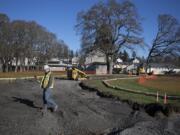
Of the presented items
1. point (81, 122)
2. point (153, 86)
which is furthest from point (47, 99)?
point (153, 86)

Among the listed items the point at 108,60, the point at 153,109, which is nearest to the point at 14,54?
the point at 108,60

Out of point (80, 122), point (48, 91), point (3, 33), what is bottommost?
point (80, 122)

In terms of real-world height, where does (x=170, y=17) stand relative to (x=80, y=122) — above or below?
above

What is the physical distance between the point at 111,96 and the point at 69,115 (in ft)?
23.7

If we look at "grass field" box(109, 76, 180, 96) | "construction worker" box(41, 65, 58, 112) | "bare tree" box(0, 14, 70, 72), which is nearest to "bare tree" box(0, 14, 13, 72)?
"bare tree" box(0, 14, 70, 72)

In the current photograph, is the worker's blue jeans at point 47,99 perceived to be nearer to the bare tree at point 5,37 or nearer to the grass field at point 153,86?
the grass field at point 153,86

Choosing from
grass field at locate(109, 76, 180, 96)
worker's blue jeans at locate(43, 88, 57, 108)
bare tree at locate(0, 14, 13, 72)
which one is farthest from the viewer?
bare tree at locate(0, 14, 13, 72)

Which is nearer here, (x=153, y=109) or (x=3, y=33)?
(x=153, y=109)

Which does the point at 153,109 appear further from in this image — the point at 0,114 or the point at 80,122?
the point at 0,114

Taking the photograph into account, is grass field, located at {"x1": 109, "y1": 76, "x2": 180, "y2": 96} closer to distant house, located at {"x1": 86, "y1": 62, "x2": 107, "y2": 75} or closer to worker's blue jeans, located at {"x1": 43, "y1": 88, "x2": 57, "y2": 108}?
worker's blue jeans, located at {"x1": 43, "y1": 88, "x2": 57, "y2": 108}

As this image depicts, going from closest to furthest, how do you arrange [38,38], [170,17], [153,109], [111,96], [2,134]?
[2,134] → [153,109] → [111,96] → [170,17] → [38,38]

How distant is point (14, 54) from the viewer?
7838 cm

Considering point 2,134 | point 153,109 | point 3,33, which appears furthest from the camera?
point 3,33

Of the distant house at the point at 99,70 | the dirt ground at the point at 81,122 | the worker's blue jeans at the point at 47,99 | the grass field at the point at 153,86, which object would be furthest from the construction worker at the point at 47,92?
the distant house at the point at 99,70
